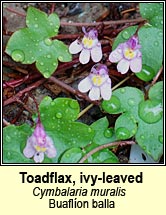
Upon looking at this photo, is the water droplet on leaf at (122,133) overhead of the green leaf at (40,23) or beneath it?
beneath

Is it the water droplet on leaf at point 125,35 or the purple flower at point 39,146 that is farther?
the water droplet on leaf at point 125,35

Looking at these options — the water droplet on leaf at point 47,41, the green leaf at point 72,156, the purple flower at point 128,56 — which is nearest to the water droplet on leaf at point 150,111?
the purple flower at point 128,56

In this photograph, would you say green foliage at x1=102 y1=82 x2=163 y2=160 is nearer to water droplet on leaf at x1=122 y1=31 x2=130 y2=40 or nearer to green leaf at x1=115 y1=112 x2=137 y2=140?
green leaf at x1=115 y1=112 x2=137 y2=140

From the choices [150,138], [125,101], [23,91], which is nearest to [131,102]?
[125,101]

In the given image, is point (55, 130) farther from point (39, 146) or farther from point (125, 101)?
point (125, 101)

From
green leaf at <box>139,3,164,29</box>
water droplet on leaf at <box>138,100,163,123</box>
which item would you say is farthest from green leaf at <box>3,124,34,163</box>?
green leaf at <box>139,3,164,29</box>

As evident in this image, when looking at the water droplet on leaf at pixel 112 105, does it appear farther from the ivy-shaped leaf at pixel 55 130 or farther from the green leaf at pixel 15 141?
the green leaf at pixel 15 141

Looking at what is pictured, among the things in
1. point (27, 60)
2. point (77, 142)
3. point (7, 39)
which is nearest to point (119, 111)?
point (77, 142)
